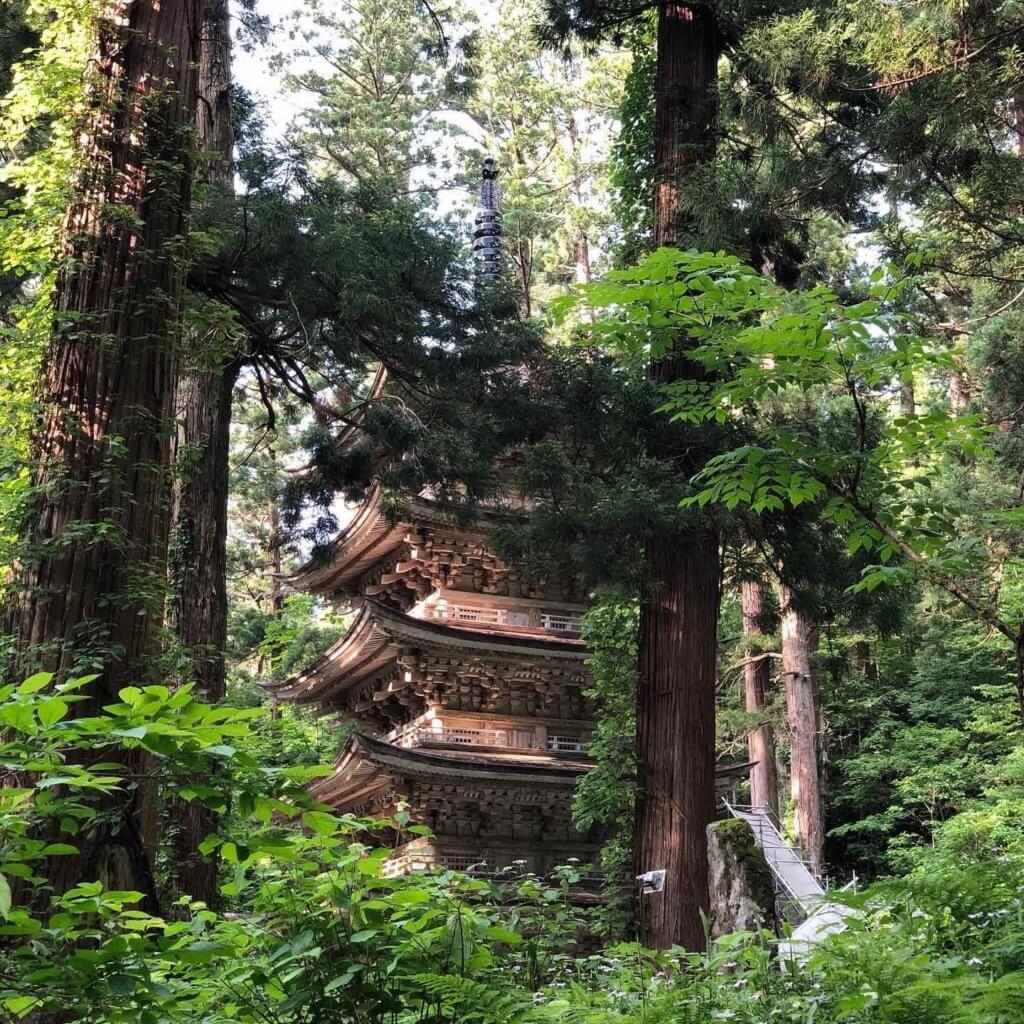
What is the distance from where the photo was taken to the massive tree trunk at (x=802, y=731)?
1914cm

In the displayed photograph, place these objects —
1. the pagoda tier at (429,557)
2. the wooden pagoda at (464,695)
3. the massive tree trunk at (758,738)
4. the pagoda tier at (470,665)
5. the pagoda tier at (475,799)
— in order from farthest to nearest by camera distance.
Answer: the massive tree trunk at (758,738) → the pagoda tier at (429,557) → the pagoda tier at (470,665) → the wooden pagoda at (464,695) → the pagoda tier at (475,799)

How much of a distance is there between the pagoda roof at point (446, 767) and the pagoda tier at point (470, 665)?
2.92 ft

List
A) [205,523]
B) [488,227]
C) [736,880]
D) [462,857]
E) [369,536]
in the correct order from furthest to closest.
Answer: [488,227], [369,536], [462,857], [205,523], [736,880]

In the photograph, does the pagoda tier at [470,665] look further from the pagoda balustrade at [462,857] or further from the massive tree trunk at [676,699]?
the massive tree trunk at [676,699]

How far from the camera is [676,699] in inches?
370

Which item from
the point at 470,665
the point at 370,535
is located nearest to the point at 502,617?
the point at 470,665

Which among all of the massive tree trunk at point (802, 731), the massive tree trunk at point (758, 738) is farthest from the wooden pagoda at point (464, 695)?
the massive tree trunk at point (758, 738)

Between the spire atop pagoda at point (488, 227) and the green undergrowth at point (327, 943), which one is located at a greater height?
the spire atop pagoda at point (488, 227)

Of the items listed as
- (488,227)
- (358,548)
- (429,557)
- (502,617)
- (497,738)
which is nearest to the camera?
(497,738)

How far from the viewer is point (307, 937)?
2.08m

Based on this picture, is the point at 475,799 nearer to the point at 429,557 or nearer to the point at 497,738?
the point at 497,738

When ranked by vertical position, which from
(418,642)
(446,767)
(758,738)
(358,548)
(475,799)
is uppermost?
(358,548)

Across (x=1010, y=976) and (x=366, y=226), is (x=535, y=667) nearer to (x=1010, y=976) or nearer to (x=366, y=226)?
(x=366, y=226)

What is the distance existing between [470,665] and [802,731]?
7168 mm
